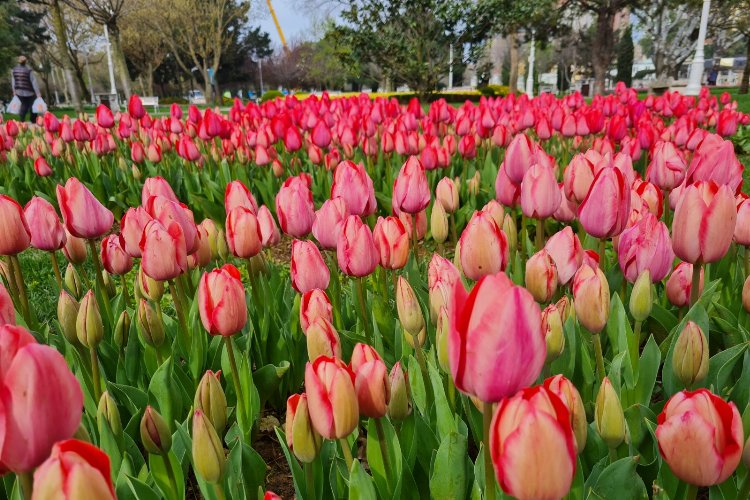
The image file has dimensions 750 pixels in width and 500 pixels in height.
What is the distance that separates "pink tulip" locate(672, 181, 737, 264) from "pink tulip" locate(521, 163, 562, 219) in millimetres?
447

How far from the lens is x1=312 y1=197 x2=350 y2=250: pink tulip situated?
6.14 feet

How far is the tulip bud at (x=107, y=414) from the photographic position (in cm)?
135

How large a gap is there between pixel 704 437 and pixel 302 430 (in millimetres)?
654

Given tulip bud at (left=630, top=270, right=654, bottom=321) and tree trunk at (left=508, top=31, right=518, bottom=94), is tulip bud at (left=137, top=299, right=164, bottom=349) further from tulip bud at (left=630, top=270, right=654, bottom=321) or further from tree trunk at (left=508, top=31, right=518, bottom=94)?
tree trunk at (left=508, top=31, right=518, bottom=94)

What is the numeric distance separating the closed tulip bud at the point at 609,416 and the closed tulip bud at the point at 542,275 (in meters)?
0.42

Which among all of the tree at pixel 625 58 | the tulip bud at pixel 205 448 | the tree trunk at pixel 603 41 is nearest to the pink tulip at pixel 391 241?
the tulip bud at pixel 205 448

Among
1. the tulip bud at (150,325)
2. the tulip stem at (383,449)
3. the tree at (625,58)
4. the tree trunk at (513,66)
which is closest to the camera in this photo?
the tulip stem at (383,449)

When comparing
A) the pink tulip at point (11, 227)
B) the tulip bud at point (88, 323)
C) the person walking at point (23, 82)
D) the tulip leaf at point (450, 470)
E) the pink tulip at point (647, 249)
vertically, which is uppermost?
the person walking at point (23, 82)

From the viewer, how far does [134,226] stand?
180 cm

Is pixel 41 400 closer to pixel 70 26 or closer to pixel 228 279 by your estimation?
pixel 228 279

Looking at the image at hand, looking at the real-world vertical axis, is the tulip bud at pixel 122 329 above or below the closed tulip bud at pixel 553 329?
below

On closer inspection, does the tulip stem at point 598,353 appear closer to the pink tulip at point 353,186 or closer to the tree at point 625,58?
the pink tulip at point 353,186

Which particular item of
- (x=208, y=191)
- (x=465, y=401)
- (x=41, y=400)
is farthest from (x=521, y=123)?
(x=41, y=400)

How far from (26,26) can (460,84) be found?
41.2 metres
